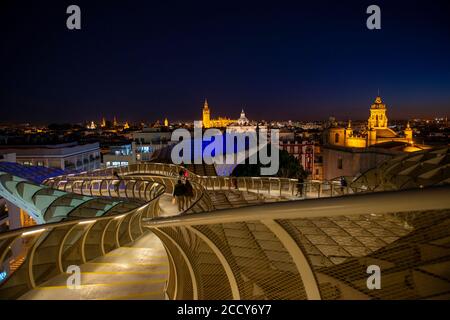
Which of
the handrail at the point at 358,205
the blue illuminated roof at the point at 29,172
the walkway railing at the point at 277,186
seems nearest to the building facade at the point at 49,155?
the blue illuminated roof at the point at 29,172

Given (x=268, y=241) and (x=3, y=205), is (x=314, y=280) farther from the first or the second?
(x=3, y=205)

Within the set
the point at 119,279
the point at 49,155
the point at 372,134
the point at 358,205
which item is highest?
the point at 358,205

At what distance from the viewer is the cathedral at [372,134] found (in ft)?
197

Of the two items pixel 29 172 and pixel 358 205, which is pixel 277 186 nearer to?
pixel 358 205

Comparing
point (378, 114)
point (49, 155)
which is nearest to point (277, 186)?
point (49, 155)

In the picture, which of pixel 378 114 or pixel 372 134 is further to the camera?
pixel 378 114

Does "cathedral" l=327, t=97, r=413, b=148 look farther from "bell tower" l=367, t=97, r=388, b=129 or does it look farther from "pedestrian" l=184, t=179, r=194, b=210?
"pedestrian" l=184, t=179, r=194, b=210

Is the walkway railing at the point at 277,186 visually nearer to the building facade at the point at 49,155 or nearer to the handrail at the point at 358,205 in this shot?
the handrail at the point at 358,205

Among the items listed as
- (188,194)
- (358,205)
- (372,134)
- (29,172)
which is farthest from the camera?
(372,134)

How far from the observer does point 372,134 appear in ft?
198

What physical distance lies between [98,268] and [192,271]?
239cm

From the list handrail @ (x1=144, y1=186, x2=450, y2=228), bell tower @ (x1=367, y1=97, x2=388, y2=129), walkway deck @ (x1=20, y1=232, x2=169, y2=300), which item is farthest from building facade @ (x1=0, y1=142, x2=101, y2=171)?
bell tower @ (x1=367, y1=97, x2=388, y2=129)

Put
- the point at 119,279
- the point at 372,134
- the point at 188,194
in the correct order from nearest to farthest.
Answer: the point at 119,279, the point at 188,194, the point at 372,134

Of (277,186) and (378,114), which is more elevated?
(378,114)
